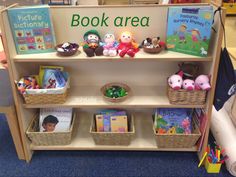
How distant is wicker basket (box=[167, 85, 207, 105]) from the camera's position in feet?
4.94

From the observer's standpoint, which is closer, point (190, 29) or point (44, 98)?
point (190, 29)

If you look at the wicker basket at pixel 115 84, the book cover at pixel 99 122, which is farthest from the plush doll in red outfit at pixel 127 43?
the book cover at pixel 99 122

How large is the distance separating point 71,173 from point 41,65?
2.54ft

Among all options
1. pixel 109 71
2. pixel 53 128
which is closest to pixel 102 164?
pixel 53 128

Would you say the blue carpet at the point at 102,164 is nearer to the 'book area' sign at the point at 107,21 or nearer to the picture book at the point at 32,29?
the picture book at the point at 32,29

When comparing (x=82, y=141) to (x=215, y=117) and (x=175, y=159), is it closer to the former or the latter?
(x=175, y=159)

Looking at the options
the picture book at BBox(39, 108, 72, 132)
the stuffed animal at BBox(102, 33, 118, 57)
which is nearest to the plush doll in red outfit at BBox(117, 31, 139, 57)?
the stuffed animal at BBox(102, 33, 118, 57)

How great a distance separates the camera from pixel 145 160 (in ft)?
5.79

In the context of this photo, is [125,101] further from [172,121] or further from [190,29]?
[190,29]

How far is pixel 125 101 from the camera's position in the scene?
5.25 feet

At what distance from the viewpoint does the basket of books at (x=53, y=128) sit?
1707mm

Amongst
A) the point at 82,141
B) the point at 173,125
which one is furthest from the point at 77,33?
the point at 173,125

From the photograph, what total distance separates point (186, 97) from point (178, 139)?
0.32 meters

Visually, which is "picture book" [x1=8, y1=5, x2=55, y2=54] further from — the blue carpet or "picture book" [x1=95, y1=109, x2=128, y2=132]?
the blue carpet
